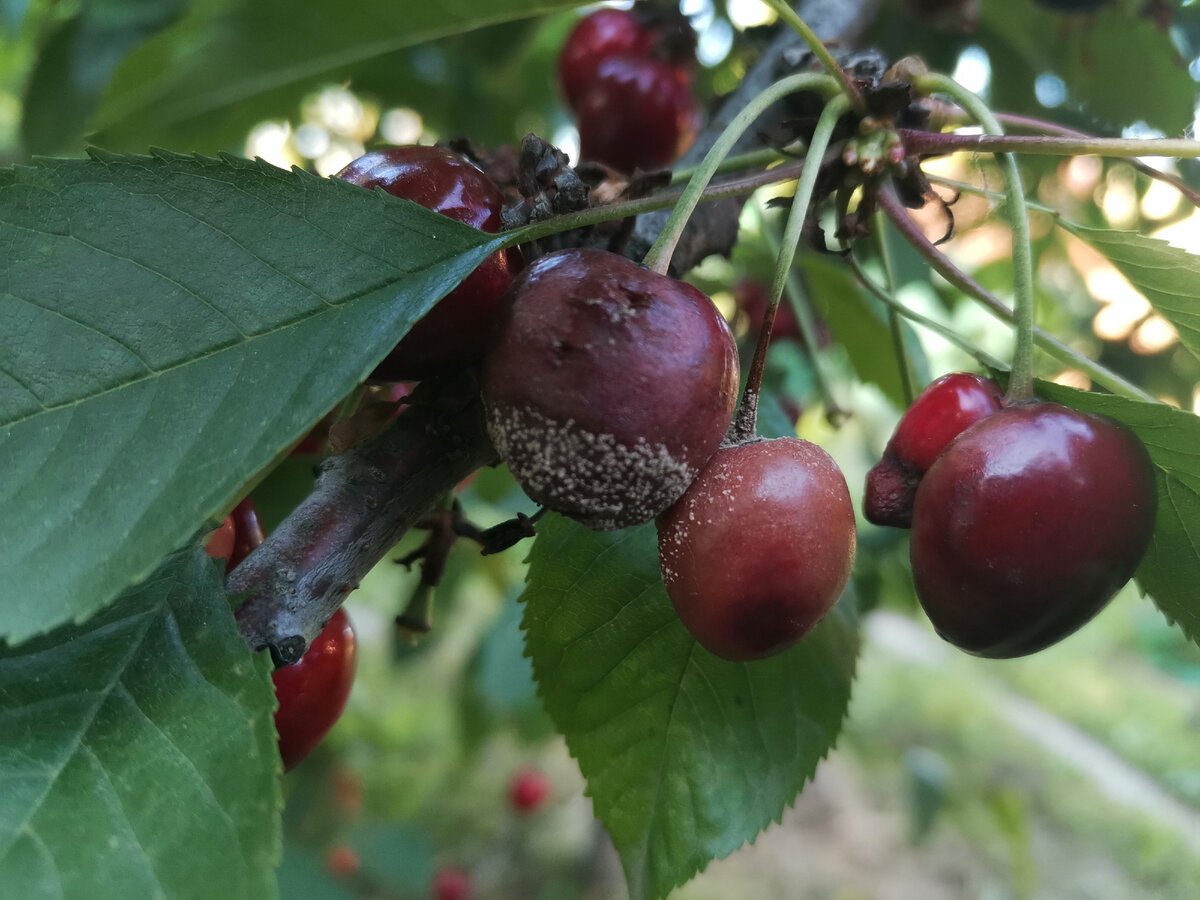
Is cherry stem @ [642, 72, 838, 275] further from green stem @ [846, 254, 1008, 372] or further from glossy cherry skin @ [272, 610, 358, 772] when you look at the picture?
glossy cherry skin @ [272, 610, 358, 772]

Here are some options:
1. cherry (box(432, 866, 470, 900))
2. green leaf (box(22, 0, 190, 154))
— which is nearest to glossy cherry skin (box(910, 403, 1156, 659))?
green leaf (box(22, 0, 190, 154))

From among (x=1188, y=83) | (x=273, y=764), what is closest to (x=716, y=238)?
(x=273, y=764)

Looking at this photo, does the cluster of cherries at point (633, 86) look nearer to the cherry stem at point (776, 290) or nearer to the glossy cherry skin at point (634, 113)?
the glossy cherry skin at point (634, 113)

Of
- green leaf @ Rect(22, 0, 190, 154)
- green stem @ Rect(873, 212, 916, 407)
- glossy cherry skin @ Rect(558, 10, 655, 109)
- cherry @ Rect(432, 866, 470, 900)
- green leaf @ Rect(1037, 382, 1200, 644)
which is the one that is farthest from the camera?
cherry @ Rect(432, 866, 470, 900)

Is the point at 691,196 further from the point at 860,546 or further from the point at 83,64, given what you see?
the point at 860,546

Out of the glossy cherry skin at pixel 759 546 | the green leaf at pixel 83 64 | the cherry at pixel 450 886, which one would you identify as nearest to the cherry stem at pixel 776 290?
the glossy cherry skin at pixel 759 546

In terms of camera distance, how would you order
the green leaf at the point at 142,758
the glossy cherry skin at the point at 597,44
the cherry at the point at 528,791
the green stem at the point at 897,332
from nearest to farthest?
the green leaf at the point at 142,758, the green stem at the point at 897,332, the glossy cherry skin at the point at 597,44, the cherry at the point at 528,791
